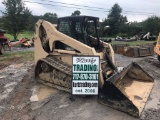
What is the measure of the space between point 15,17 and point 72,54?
904 inches

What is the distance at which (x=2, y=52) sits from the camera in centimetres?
1543

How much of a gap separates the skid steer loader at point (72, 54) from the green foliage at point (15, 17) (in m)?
21.2

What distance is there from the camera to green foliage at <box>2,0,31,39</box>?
27219 mm

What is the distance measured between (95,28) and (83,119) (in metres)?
3.51

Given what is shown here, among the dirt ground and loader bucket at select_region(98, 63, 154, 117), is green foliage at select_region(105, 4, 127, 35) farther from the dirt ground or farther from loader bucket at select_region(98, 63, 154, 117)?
loader bucket at select_region(98, 63, 154, 117)

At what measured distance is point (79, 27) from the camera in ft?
21.6

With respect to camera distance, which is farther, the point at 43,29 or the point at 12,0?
the point at 12,0

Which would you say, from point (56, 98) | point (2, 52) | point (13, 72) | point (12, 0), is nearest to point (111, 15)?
point (12, 0)

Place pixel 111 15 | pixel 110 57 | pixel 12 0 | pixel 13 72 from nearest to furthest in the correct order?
pixel 110 57
pixel 13 72
pixel 12 0
pixel 111 15


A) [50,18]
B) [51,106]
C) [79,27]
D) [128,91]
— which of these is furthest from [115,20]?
[51,106]

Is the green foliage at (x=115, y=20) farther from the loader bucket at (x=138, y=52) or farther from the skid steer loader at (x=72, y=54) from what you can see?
the skid steer loader at (x=72, y=54)

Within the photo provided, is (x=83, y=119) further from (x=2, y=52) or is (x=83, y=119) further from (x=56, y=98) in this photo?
(x=2, y=52)

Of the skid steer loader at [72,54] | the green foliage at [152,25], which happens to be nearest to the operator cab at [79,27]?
the skid steer loader at [72,54]

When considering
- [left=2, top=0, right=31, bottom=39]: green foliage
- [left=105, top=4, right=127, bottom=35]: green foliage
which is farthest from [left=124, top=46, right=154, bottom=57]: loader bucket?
[left=105, top=4, right=127, bottom=35]: green foliage
